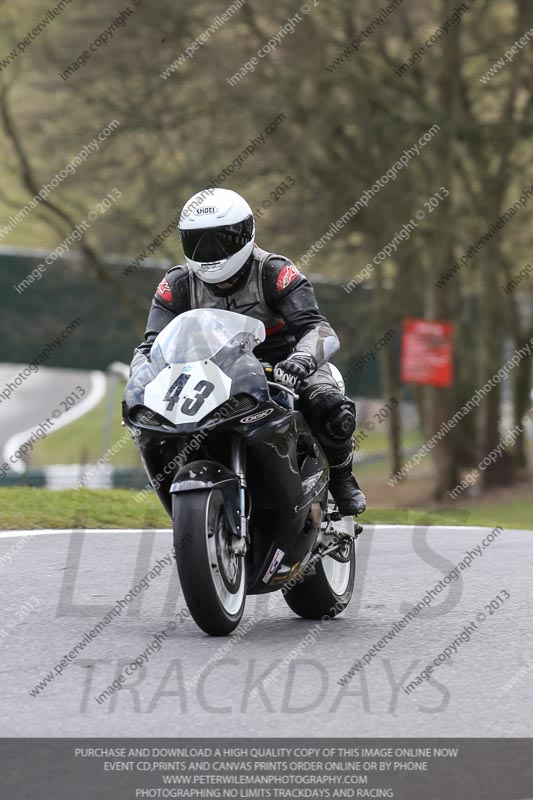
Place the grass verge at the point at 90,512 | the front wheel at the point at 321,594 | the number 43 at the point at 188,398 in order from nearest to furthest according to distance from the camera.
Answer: the number 43 at the point at 188,398 < the front wheel at the point at 321,594 < the grass verge at the point at 90,512

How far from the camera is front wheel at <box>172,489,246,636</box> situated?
5.82 m

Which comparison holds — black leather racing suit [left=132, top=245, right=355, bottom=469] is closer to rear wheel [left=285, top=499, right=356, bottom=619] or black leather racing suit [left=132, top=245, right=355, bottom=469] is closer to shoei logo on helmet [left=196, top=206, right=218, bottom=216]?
shoei logo on helmet [left=196, top=206, right=218, bottom=216]

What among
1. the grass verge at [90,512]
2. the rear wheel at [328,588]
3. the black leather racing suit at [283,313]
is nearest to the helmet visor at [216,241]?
the black leather racing suit at [283,313]

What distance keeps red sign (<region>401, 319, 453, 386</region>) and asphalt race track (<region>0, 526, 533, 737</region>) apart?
17582 millimetres

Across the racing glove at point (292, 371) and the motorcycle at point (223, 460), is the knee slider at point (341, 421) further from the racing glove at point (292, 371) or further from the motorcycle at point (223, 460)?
the racing glove at point (292, 371)

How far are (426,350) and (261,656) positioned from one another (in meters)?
20.9

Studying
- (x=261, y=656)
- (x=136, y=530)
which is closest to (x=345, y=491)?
(x=261, y=656)

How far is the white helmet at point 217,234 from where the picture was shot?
6523 millimetres

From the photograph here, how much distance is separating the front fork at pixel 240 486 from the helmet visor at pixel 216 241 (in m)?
0.89

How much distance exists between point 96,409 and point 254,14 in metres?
31.0

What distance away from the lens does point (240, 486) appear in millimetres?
6145

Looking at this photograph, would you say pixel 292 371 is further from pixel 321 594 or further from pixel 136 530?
pixel 136 530
